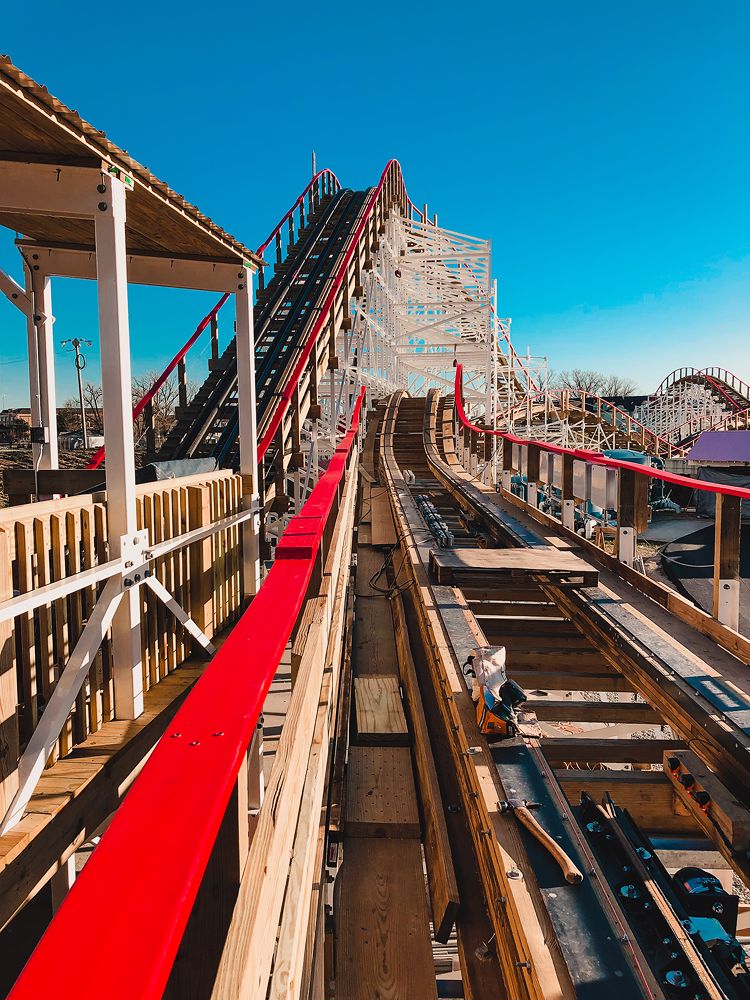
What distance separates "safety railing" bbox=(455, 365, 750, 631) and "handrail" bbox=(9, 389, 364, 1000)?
112 inches

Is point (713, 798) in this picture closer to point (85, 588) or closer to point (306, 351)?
point (85, 588)

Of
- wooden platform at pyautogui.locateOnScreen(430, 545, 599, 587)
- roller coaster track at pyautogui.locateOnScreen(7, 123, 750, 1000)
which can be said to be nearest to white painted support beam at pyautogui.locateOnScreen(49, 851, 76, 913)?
roller coaster track at pyautogui.locateOnScreen(7, 123, 750, 1000)

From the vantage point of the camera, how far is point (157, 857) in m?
0.71

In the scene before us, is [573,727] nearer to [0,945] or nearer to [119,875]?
[0,945]

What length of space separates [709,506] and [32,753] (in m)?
21.6

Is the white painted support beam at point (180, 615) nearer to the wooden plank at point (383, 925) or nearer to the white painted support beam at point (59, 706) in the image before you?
the white painted support beam at point (59, 706)

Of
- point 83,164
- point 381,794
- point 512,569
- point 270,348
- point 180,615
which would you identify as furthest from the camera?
point 270,348

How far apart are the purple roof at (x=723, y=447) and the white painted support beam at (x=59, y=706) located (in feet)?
87.6

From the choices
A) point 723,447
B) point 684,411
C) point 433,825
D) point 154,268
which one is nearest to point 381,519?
point 154,268

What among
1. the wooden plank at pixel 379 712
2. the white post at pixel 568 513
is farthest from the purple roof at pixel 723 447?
the wooden plank at pixel 379 712

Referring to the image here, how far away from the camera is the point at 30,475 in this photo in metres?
5.14

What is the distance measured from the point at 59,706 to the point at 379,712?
69.1 inches

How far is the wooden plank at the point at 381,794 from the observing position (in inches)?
112

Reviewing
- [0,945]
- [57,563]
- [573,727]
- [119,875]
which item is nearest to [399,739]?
[57,563]
